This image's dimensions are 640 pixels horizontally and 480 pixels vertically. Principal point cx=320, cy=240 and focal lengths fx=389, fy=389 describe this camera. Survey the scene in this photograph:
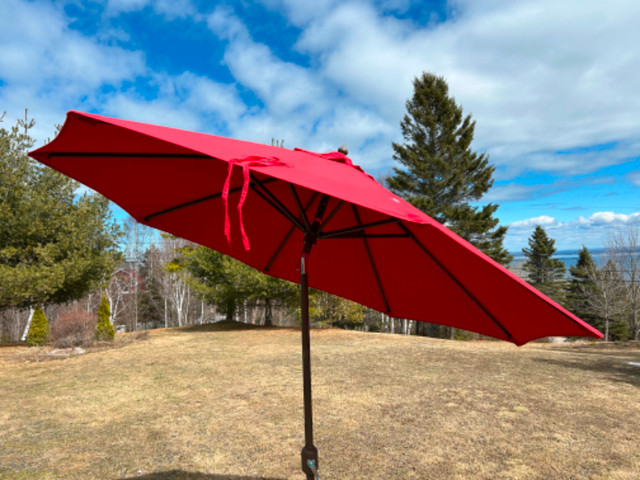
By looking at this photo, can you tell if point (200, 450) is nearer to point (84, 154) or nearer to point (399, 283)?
point (399, 283)

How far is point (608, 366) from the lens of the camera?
27.5 ft

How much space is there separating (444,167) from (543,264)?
17.4m

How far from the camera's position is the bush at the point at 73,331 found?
11.0 m

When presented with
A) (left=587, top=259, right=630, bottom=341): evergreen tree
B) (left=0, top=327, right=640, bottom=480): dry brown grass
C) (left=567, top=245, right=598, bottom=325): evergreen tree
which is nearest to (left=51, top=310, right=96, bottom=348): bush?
(left=0, top=327, right=640, bottom=480): dry brown grass

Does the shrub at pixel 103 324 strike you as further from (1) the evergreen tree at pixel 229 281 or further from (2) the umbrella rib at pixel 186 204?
(2) the umbrella rib at pixel 186 204

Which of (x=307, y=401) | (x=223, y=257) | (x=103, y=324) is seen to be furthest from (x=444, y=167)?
(x=307, y=401)

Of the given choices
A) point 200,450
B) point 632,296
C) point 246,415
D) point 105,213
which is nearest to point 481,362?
point 246,415

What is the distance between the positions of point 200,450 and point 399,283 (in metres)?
3.04

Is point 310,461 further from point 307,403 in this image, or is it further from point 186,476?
point 186,476

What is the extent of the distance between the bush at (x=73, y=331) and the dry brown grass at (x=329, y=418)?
1771mm

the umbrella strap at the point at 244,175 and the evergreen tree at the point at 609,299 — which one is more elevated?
the umbrella strap at the point at 244,175

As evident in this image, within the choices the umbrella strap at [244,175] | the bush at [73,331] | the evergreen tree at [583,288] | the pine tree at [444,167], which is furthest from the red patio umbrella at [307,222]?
the evergreen tree at [583,288]

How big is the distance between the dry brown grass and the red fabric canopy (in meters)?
2.11

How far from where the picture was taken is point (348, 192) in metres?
1.30
